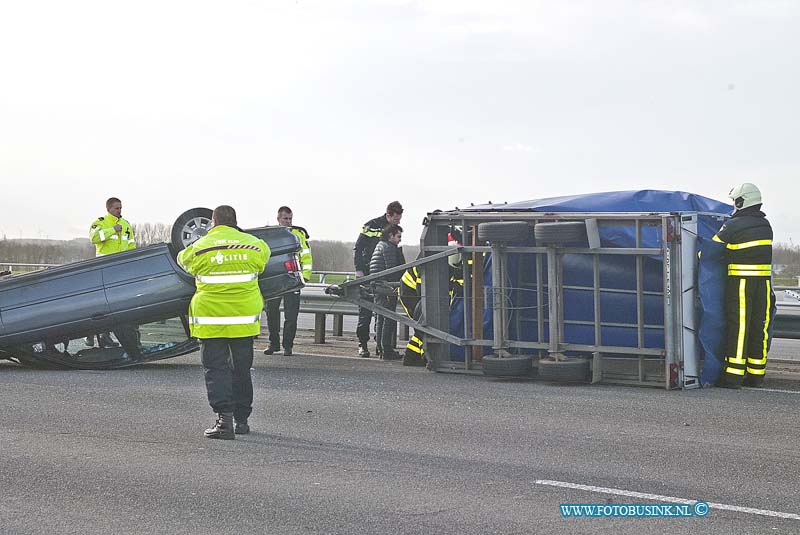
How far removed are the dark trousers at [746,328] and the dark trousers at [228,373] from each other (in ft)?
17.5

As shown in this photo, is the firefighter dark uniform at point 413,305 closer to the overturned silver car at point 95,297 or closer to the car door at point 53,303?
the overturned silver car at point 95,297

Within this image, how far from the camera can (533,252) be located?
12242mm

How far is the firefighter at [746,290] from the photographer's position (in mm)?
11609

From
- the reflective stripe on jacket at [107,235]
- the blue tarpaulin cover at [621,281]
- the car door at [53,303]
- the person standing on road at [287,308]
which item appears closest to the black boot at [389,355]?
the person standing on road at [287,308]

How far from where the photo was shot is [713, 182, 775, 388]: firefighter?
11609mm

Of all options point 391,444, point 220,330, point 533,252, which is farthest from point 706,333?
point 220,330

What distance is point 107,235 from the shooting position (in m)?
15.7

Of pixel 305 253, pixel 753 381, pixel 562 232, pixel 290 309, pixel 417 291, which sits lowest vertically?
pixel 753 381

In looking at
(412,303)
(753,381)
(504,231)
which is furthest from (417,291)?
(753,381)

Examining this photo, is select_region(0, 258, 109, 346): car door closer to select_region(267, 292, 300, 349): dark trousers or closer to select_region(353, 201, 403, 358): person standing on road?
select_region(267, 292, 300, 349): dark trousers

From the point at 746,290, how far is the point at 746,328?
393mm

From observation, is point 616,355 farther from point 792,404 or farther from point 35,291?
point 35,291

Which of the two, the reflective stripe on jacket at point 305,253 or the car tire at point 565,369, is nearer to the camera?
the car tire at point 565,369

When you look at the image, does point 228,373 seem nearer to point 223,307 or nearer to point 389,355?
point 223,307
